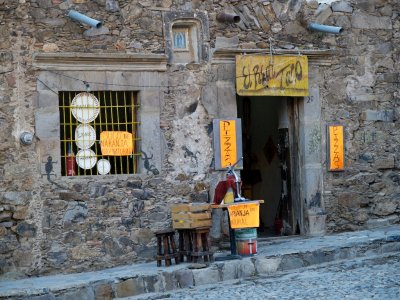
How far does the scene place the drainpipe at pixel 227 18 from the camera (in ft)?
40.8

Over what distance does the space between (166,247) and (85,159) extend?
63.0 inches

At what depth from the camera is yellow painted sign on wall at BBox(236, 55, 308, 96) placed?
12.6 metres

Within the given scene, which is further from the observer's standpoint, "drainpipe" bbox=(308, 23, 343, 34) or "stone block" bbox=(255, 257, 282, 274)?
"drainpipe" bbox=(308, 23, 343, 34)

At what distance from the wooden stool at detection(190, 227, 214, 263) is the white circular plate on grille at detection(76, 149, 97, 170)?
5.38ft

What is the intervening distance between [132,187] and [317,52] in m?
3.44

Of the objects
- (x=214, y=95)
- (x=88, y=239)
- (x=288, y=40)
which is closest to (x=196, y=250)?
(x=88, y=239)

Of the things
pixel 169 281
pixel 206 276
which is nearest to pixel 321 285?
pixel 206 276

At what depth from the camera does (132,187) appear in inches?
470

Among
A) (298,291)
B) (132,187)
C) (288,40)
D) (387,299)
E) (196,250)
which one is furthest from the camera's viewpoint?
(288,40)

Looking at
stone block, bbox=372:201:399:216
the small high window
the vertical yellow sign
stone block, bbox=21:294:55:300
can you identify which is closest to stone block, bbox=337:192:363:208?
stone block, bbox=372:201:399:216

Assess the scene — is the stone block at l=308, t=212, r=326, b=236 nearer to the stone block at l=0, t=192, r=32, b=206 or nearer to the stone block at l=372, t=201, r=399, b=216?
the stone block at l=372, t=201, r=399, b=216

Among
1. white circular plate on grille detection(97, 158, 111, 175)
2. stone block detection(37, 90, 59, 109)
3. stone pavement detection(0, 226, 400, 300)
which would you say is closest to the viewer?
stone pavement detection(0, 226, 400, 300)

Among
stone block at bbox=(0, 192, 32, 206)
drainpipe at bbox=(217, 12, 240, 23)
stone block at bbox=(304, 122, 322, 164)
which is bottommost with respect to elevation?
stone block at bbox=(0, 192, 32, 206)

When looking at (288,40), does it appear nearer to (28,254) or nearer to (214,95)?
(214,95)
